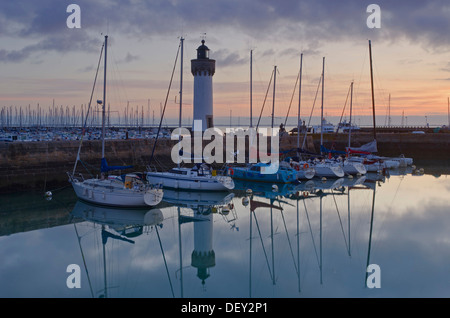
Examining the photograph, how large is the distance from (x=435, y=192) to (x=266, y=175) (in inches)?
366

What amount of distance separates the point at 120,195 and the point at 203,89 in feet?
57.0

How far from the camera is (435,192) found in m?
22.8

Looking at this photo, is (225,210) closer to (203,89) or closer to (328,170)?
(328,170)

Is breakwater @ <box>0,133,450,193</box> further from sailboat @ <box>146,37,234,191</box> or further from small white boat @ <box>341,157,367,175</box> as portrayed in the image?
small white boat @ <box>341,157,367,175</box>

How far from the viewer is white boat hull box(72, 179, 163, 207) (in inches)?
683

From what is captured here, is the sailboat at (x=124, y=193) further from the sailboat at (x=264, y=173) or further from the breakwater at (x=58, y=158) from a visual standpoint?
the sailboat at (x=264, y=173)

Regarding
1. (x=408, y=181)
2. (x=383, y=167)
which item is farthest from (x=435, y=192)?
(x=383, y=167)

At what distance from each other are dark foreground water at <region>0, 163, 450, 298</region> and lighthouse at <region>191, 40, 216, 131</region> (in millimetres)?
12717

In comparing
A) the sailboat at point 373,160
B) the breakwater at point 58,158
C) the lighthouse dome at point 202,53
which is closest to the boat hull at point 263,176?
the breakwater at point 58,158

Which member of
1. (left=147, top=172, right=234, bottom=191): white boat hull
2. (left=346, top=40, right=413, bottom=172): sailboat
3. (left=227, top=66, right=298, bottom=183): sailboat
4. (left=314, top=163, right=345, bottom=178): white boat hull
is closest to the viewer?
(left=147, top=172, right=234, bottom=191): white boat hull

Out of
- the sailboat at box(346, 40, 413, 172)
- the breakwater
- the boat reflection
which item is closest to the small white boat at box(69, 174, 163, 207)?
the boat reflection

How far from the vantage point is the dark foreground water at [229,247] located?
32.8 feet
